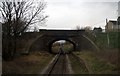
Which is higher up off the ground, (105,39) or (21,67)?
(105,39)

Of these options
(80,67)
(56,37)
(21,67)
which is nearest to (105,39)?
(80,67)

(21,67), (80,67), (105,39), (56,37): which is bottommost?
(80,67)

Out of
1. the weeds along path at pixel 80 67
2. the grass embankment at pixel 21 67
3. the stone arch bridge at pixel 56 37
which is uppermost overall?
the stone arch bridge at pixel 56 37

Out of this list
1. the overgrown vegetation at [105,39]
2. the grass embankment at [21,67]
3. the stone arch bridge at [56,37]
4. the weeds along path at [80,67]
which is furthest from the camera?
the stone arch bridge at [56,37]

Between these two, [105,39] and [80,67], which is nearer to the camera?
[80,67]

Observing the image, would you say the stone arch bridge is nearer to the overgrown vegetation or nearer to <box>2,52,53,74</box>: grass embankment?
the overgrown vegetation

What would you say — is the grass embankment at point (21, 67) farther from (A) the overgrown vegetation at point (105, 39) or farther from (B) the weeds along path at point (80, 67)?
(A) the overgrown vegetation at point (105, 39)

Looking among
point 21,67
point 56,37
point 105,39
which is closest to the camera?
point 21,67

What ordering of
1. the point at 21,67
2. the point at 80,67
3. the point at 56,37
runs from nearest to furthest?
the point at 21,67 < the point at 80,67 < the point at 56,37

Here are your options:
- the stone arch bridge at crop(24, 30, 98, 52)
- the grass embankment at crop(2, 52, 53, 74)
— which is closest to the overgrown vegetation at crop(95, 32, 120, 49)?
the grass embankment at crop(2, 52, 53, 74)

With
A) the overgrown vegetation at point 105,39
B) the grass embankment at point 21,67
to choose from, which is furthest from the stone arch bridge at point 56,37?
the grass embankment at point 21,67

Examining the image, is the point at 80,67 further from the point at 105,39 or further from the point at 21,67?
the point at 105,39

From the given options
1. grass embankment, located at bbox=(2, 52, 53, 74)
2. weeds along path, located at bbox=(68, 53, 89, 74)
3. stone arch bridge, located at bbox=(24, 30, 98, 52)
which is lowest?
weeds along path, located at bbox=(68, 53, 89, 74)

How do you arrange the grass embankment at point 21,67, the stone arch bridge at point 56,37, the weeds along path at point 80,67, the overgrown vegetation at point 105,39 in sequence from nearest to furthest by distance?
the grass embankment at point 21,67 → the weeds along path at point 80,67 → the overgrown vegetation at point 105,39 → the stone arch bridge at point 56,37
